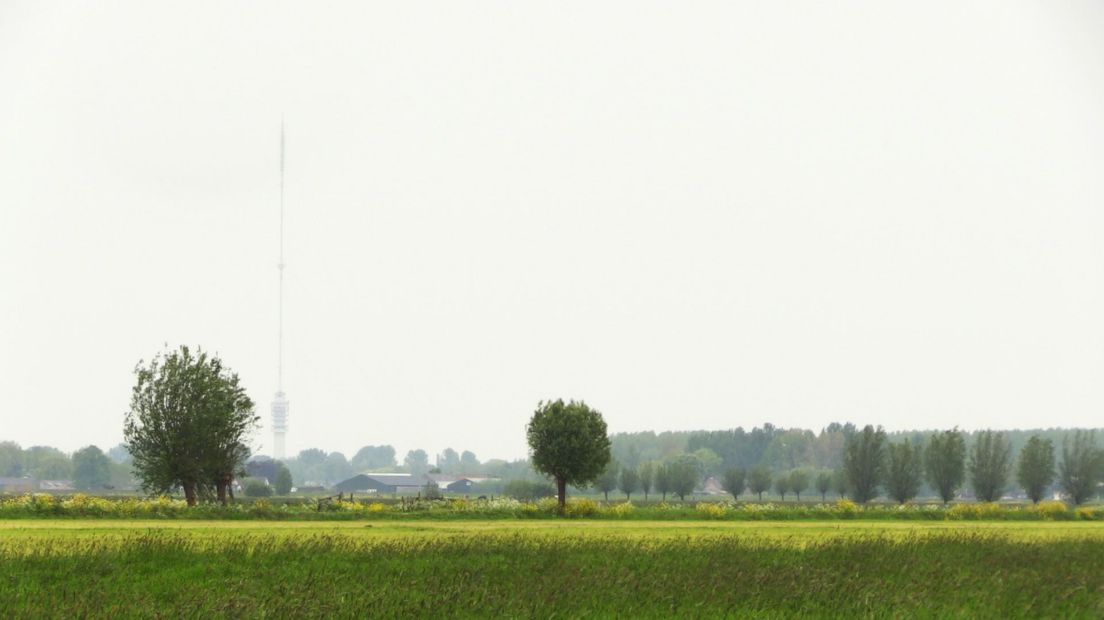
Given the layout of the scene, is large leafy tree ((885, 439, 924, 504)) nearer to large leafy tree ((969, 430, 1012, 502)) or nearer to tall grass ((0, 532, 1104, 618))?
large leafy tree ((969, 430, 1012, 502))

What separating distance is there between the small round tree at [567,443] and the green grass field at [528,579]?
137ft

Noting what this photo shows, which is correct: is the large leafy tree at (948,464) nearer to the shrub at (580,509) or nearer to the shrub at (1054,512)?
the shrub at (1054,512)

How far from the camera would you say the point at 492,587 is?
26.4 meters

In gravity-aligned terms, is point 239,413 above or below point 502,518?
above

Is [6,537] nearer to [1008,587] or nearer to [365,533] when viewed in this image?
[365,533]

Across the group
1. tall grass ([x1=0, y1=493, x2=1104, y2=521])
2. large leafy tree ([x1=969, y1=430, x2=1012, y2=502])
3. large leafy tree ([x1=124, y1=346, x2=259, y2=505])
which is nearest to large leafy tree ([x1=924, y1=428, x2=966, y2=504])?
large leafy tree ([x1=969, y1=430, x2=1012, y2=502])

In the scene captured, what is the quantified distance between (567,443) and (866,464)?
2020 inches

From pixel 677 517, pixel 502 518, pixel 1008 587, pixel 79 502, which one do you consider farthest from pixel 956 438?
pixel 1008 587

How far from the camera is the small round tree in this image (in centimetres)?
8012

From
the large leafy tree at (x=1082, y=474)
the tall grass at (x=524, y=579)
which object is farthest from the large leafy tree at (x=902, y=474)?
the tall grass at (x=524, y=579)

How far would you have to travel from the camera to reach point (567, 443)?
79938 mm

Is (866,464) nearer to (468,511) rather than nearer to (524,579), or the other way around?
(468,511)

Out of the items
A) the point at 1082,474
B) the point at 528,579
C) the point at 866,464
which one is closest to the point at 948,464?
the point at 866,464

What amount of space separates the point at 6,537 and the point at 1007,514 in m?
67.1
